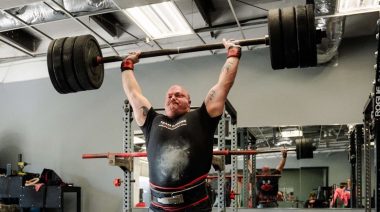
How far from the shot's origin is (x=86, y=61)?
267cm

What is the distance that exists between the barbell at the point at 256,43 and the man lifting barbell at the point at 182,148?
0.84 feet

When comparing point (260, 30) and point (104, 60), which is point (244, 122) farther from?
point (104, 60)

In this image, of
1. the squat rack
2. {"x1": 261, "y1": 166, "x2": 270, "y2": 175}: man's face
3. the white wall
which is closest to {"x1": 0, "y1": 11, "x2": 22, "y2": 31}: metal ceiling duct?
the white wall

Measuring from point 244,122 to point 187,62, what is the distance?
1195 mm

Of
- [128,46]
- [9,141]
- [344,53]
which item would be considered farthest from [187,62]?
[9,141]

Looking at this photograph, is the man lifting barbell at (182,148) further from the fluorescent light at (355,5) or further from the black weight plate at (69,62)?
the fluorescent light at (355,5)

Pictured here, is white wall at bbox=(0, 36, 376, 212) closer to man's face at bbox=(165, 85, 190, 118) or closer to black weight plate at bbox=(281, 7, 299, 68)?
black weight plate at bbox=(281, 7, 299, 68)

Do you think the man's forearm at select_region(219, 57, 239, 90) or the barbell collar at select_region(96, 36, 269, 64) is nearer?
the man's forearm at select_region(219, 57, 239, 90)

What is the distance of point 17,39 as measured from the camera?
20.0 ft

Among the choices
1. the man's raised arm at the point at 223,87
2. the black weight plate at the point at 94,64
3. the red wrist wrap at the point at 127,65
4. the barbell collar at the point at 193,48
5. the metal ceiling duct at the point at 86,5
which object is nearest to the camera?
the man's raised arm at the point at 223,87

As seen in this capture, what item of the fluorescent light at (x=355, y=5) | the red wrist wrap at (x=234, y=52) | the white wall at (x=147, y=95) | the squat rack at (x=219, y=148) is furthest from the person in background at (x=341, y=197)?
the red wrist wrap at (x=234, y=52)

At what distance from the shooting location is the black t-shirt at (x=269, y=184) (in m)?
5.46

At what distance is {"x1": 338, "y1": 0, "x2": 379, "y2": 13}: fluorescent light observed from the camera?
433 centimetres

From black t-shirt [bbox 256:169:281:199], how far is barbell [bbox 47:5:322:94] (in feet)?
10.5
